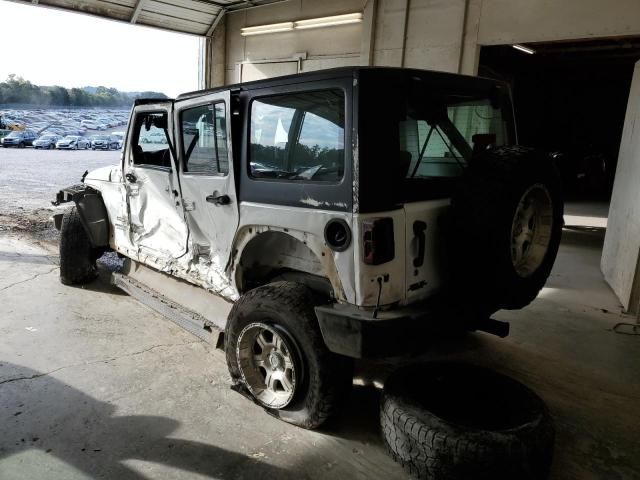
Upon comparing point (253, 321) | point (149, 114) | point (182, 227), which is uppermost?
point (149, 114)

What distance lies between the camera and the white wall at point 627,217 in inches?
197

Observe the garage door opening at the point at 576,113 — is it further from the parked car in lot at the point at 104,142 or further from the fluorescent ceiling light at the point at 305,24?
the parked car in lot at the point at 104,142

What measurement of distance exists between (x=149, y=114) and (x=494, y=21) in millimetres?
5741

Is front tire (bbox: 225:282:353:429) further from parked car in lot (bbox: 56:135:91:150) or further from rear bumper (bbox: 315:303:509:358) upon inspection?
parked car in lot (bbox: 56:135:91:150)

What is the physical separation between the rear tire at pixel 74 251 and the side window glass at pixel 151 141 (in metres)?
1.26

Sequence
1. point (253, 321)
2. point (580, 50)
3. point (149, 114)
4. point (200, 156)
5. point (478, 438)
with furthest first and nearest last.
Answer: point (580, 50) < point (149, 114) < point (200, 156) < point (253, 321) < point (478, 438)

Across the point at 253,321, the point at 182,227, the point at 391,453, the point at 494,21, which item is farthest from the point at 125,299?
the point at 494,21

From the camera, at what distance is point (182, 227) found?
3.62 m

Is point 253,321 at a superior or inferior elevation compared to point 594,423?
superior

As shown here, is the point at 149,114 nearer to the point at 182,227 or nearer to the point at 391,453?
the point at 182,227

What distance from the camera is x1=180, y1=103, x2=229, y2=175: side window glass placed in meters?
3.02

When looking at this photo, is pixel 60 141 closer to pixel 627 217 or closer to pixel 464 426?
pixel 627 217

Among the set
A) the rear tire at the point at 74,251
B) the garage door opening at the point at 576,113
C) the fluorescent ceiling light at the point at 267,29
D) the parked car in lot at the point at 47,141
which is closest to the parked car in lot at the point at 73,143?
the parked car in lot at the point at 47,141

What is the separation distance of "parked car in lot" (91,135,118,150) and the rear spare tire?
27112mm
